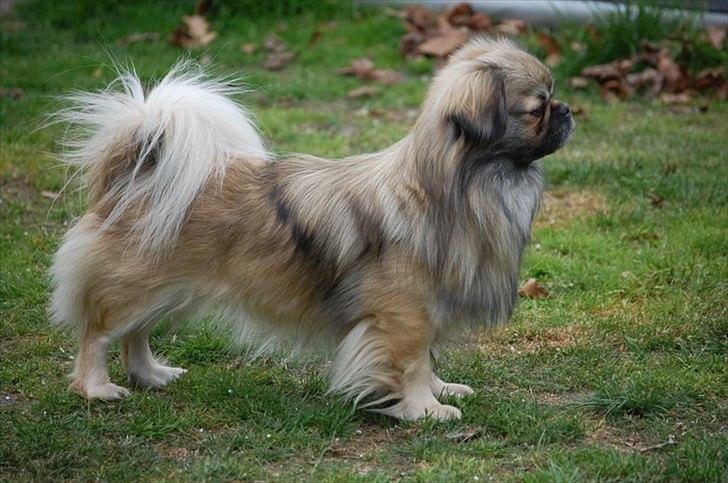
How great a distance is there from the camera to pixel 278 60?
9.44 metres

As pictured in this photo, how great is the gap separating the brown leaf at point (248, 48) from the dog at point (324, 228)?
209 inches

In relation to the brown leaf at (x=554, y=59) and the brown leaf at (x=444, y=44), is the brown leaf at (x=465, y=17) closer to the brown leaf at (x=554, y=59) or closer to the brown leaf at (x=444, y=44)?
the brown leaf at (x=444, y=44)

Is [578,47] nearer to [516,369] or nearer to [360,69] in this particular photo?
[360,69]

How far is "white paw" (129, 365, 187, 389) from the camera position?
14.6 feet

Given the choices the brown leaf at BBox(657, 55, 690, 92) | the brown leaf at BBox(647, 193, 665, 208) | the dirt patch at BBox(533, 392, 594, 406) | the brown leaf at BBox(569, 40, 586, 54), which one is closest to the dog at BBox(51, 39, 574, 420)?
the dirt patch at BBox(533, 392, 594, 406)

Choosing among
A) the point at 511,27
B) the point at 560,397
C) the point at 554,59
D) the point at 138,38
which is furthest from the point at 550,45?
the point at 560,397

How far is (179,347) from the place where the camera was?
16.1 ft

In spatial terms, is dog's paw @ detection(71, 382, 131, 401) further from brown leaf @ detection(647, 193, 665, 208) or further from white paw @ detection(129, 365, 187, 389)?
brown leaf @ detection(647, 193, 665, 208)

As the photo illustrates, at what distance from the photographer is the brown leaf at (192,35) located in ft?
31.7

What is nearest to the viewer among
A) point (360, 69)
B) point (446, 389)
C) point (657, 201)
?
point (446, 389)

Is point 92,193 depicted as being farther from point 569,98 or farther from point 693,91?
point 693,91

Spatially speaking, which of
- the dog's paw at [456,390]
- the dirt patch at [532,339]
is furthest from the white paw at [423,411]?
the dirt patch at [532,339]

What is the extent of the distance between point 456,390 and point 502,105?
1248mm

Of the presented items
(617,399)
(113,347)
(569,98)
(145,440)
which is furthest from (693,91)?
(145,440)
